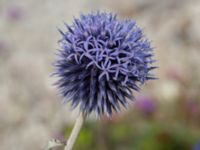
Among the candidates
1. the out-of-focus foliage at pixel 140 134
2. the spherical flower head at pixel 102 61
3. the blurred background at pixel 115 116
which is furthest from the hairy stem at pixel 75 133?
the out-of-focus foliage at pixel 140 134

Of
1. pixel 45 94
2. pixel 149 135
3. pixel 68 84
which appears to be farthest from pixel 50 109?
pixel 68 84

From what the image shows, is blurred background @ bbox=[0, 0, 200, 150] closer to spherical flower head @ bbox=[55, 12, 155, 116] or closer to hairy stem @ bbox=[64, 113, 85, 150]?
spherical flower head @ bbox=[55, 12, 155, 116]

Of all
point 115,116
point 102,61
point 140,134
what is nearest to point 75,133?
point 102,61

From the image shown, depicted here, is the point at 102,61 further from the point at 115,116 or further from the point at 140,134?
the point at 115,116

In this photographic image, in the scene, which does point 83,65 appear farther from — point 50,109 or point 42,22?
point 42,22

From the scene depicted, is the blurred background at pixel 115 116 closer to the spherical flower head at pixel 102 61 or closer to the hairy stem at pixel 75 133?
the spherical flower head at pixel 102 61

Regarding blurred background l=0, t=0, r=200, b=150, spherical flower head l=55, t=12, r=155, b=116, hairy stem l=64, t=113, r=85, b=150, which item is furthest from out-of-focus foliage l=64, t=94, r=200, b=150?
hairy stem l=64, t=113, r=85, b=150
